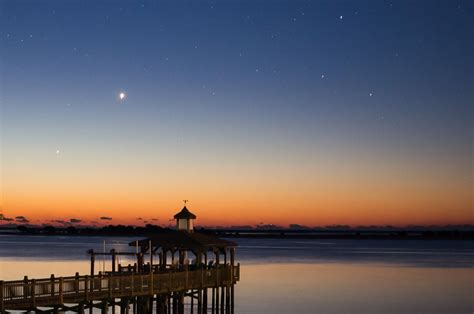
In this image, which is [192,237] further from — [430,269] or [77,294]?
[430,269]

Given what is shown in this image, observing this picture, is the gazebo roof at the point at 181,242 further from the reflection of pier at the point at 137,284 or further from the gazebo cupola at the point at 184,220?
the gazebo cupola at the point at 184,220

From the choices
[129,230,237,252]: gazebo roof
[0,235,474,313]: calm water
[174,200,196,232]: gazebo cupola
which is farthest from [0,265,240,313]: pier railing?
[0,235,474,313]: calm water

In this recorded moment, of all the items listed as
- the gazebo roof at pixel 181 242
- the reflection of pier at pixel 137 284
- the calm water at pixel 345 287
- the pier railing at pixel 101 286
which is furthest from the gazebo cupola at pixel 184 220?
the calm water at pixel 345 287

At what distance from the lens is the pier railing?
94.5 feet

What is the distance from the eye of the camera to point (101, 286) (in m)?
33.6

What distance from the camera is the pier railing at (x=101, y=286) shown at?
28.8 meters

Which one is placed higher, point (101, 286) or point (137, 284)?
point (101, 286)

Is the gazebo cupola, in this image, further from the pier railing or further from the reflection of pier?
the pier railing

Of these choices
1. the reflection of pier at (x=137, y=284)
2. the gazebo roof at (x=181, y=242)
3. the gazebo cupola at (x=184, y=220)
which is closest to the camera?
the reflection of pier at (x=137, y=284)

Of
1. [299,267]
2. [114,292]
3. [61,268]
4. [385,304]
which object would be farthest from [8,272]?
[114,292]

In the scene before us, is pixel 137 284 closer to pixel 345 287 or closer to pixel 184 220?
pixel 184 220

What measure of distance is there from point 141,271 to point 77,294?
8.35m

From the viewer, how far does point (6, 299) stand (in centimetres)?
2825

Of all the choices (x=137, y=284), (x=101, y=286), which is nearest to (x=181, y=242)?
(x=137, y=284)
